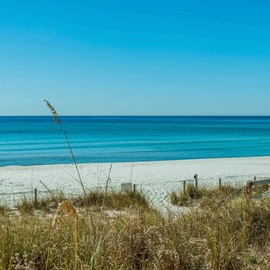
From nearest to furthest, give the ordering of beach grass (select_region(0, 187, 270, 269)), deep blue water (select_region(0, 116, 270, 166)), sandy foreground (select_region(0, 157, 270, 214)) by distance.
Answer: beach grass (select_region(0, 187, 270, 269))
sandy foreground (select_region(0, 157, 270, 214))
deep blue water (select_region(0, 116, 270, 166))

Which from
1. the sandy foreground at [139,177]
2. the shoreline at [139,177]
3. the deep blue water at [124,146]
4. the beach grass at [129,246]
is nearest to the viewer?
the beach grass at [129,246]

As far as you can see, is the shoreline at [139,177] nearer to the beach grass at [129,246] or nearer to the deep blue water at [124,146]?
Result: the deep blue water at [124,146]

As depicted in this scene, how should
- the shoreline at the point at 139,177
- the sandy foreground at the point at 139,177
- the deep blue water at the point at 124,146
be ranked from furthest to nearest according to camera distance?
the deep blue water at the point at 124,146 → the shoreline at the point at 139,177 → the sandy foreground at the point at 139,177

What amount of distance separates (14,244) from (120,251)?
0.82 meters

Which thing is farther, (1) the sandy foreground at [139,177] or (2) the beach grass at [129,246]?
(1) the sandy foreground at [139,177]

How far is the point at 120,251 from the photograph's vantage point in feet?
10.7

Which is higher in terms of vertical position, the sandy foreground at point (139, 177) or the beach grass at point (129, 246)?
the beach grass at point (129, 246)

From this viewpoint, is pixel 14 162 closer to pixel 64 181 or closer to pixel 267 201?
pixel 64 181

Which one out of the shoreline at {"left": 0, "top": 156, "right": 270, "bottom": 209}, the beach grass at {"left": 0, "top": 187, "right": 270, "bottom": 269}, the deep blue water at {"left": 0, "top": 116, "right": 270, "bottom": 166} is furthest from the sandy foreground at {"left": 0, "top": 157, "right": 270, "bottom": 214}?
the beach grass at {"left": 0, "top": 187, "right": 270, "bottom": 269}

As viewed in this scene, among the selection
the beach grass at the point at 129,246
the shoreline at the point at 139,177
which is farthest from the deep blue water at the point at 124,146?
the beach grass at the point at 129,246

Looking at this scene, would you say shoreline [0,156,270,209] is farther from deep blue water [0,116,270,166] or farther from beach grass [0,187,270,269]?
beach grass [0,187,270,269]

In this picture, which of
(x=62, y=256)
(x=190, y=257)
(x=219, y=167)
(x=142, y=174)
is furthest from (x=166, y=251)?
(x=219, y=167)

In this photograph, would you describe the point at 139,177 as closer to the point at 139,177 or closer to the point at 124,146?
the point at 139,177

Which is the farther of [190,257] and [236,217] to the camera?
[236,217]
